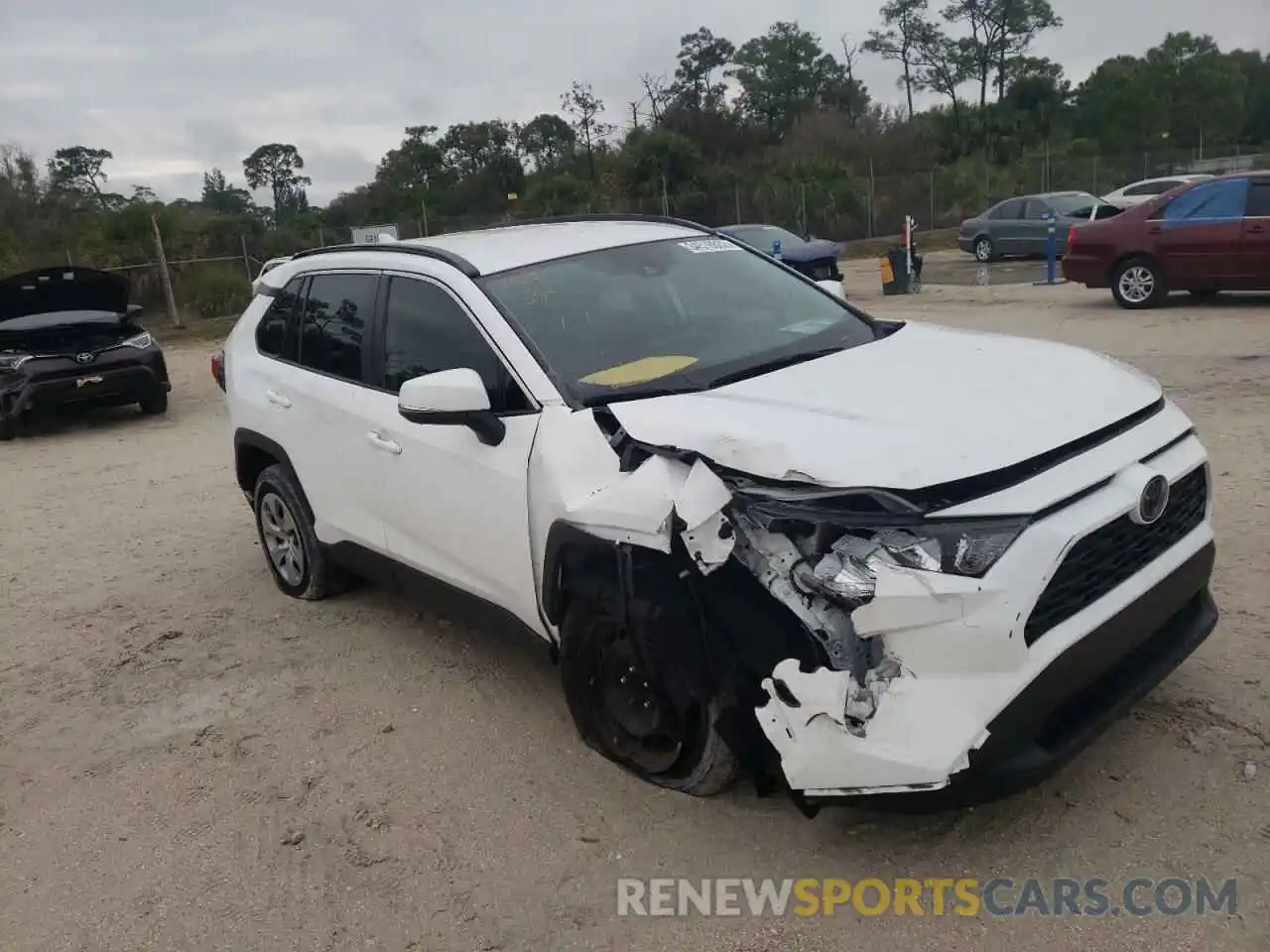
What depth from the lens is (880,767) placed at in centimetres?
264

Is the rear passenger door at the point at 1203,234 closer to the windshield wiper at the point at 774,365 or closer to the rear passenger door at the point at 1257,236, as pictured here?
the rear passenger door at the point at 1257,236

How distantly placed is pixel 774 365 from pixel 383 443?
1.56 m

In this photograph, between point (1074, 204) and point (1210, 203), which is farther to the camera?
point (1074, 204)

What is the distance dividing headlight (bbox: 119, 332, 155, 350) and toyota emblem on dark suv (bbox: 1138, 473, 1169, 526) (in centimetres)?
1098

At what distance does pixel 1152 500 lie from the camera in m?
2.94

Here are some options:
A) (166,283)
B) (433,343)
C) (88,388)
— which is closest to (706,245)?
(433,343)

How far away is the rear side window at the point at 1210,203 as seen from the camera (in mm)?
11711

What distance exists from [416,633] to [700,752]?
2112mm

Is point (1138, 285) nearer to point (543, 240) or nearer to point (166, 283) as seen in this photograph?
point (543, 240)

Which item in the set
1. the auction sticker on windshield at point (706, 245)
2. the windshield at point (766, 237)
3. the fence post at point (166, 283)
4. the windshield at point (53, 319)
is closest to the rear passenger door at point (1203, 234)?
the windshield at point (766, 237)

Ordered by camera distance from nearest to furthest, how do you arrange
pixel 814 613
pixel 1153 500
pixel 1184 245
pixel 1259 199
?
1. pixel 814 613
2. pixel 1153 500
3. pixel 1259 199
4. pixel 1184 245

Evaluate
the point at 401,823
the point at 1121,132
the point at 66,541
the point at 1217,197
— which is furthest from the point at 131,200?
the point at 1121,132

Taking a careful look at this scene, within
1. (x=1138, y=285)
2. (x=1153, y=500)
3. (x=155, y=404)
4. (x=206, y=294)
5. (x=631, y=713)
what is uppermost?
(x=1153, y=500)

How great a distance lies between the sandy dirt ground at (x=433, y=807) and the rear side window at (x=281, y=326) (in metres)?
1.29
